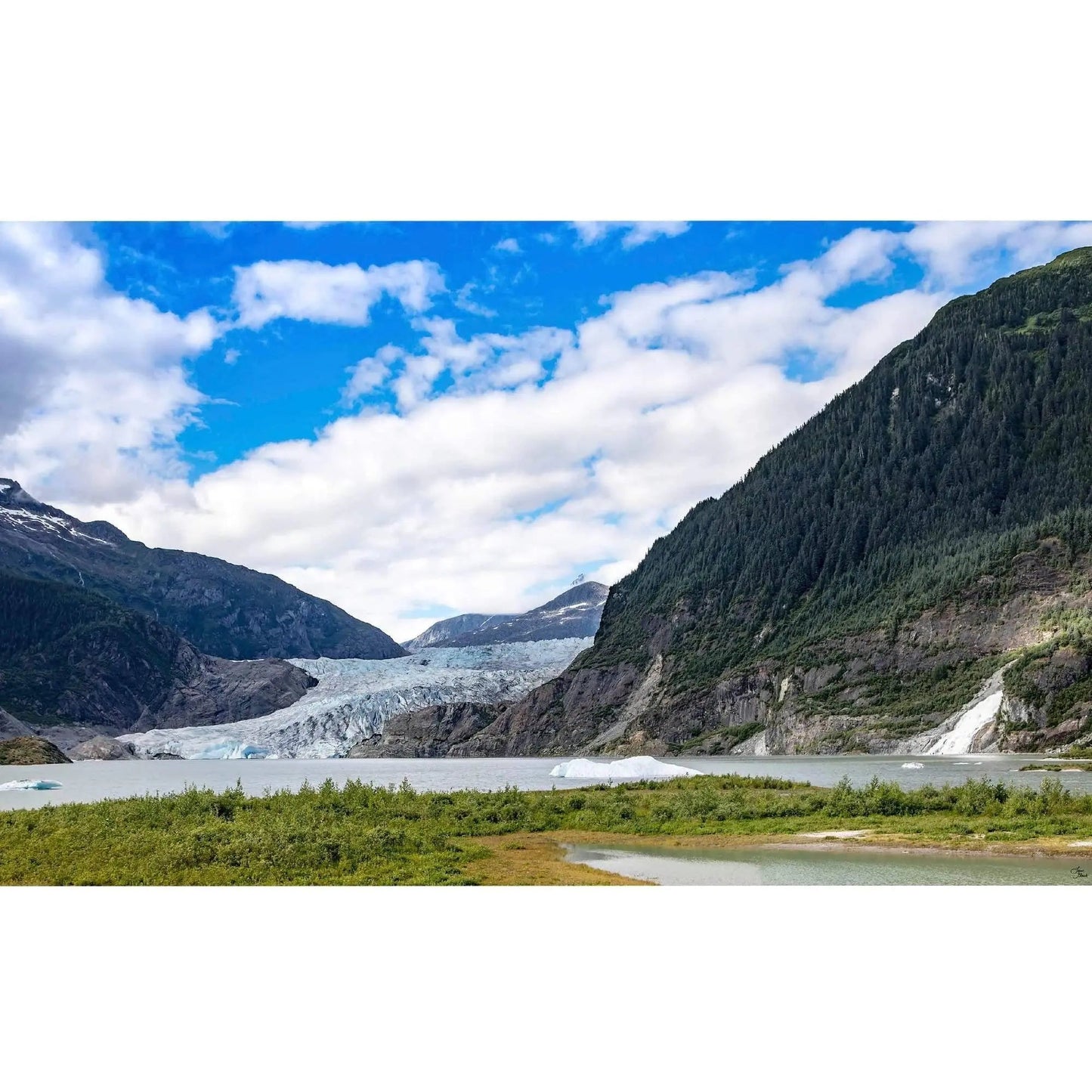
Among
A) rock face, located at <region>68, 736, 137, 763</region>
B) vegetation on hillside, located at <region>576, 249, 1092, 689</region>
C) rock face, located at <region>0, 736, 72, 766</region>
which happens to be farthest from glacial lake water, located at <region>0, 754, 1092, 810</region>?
vegetation on hillside, located at <region>576, 249, 1092, 689</region>

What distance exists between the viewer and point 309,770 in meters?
112

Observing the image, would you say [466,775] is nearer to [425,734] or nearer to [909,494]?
[425,734]

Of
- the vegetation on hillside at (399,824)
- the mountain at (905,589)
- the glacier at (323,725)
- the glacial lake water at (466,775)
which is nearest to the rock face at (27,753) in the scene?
the glacial lake water at (466,775)

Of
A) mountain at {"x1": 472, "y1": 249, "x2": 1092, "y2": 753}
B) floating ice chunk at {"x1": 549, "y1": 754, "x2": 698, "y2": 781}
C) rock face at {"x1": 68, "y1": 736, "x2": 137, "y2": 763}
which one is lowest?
rock face at {"x1": 68, "y1": 736, "x2": 137, "y2": 763}

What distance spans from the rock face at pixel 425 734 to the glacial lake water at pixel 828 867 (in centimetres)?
13484

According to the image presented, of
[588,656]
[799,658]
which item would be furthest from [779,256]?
[588,656]

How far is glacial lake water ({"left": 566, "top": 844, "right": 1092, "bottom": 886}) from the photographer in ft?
76.4

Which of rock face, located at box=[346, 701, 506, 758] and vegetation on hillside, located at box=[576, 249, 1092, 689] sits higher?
vegetation on hillside, located at box=[576, 249, 1092, 689]

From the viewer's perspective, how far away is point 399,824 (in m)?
33.6

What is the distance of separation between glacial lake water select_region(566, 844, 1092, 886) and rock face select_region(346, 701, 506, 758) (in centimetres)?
13484

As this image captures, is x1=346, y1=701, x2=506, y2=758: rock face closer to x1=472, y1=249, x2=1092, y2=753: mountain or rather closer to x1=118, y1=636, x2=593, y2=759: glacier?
x1=118, y1=636, x2=593, y2=759: glacier

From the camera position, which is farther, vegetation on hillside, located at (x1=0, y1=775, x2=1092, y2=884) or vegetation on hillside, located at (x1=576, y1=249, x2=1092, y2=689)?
vegetation on hillside, located at (x1=576, y1=249, x2=1092, y2=689)

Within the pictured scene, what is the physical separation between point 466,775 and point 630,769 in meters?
29.0

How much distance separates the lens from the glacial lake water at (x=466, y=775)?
61.6m
